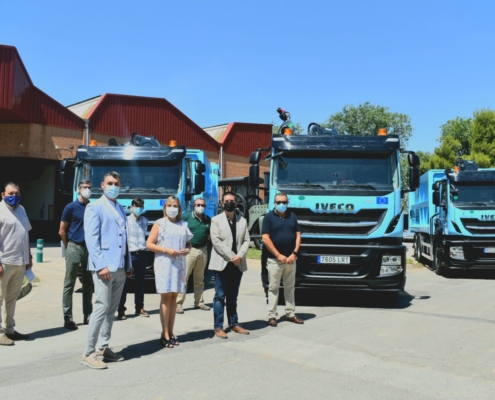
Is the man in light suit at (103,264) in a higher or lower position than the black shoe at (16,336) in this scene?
higher

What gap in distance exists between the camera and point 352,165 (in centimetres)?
928

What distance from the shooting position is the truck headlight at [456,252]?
1394 cm

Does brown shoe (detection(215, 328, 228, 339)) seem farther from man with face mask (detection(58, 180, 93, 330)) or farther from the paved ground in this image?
man with face mask (detection(58, 180, 93, 330))

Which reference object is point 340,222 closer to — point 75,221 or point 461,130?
point 75,221

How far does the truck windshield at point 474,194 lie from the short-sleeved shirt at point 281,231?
757cm

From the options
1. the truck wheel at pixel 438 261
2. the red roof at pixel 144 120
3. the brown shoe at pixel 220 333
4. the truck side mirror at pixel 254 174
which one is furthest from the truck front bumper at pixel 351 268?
the red roof at pixel 144 120

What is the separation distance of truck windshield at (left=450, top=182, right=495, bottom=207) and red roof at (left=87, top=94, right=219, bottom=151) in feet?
69.3

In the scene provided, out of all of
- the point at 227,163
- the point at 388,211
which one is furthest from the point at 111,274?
the point at 227,163

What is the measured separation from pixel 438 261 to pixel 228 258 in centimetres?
1023

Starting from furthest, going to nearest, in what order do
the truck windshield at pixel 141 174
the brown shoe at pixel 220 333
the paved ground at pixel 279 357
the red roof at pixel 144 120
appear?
the red roof at pixel 144 120 → the truck windshield at pixel 141 174 → the brown shoe at pixel 220 333 → the paved ground at pixel 279 357

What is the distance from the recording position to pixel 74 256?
739 centimetres

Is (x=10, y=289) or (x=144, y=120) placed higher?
(x=144, y=120)

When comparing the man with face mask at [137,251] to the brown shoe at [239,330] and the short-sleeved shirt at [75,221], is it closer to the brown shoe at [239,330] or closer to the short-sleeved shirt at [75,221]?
the short-sleeved shirt at [75,221]

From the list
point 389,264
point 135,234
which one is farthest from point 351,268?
point 135,234
